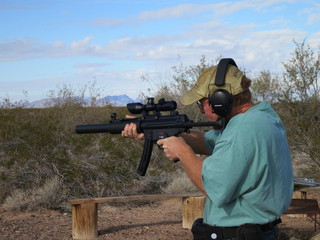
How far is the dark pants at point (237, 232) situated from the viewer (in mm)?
2816

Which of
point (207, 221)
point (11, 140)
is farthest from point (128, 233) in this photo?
point (207, 221)

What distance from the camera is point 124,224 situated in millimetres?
7945

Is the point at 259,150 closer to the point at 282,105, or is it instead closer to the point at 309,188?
the point at 309,188

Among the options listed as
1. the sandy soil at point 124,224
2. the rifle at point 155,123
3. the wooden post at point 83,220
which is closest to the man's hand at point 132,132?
the rifle at point 155,123

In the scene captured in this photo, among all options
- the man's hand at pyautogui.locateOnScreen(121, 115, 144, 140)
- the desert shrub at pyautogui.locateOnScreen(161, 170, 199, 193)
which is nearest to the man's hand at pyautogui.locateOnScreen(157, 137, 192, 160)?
the man's hand at pyautogui.locateOnScreen(121, 115, 144, 140)

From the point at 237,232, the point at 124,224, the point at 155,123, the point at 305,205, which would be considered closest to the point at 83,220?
the point at 124,224

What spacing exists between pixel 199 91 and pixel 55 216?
5925mm

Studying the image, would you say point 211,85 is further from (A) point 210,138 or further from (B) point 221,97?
(A) point 210,138

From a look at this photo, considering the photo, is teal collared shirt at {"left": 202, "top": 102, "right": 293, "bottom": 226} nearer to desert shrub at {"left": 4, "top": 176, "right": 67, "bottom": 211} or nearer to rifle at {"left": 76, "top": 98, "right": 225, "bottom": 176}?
rifle at {"left": 76, "top": 98, "right": 225, "bottom": 176}

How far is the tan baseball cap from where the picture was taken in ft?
9.73

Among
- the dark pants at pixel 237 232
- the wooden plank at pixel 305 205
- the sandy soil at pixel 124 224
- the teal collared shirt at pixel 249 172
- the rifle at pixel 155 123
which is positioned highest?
the rifle at pixel 155 123

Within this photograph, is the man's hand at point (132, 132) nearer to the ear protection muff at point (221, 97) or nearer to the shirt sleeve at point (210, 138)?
the shirt sleeve at point (210, 138)

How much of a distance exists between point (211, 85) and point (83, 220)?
4399mm

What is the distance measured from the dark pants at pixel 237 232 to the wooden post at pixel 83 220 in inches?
158
